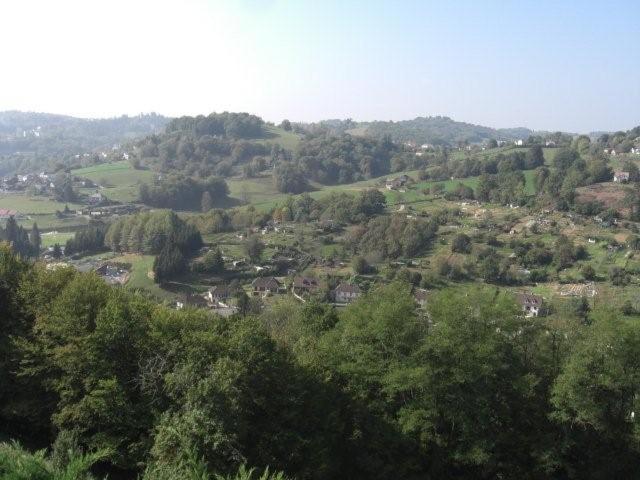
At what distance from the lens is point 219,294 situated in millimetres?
41438

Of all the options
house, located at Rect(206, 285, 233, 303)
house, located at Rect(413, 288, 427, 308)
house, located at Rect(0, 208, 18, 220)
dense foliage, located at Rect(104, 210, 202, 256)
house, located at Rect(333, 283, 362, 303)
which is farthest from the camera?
house, located at Rect(0, 208, 18, 220)

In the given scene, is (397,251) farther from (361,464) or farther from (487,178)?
(361,464)

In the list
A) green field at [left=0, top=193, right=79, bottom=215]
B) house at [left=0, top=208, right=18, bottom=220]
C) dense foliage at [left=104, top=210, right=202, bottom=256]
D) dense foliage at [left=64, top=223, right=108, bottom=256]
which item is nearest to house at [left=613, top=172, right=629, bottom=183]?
dense foliage at [left=104, top=210, right=202, bottom=256]

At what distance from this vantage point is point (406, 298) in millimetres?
15031

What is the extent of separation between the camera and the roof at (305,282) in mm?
44156

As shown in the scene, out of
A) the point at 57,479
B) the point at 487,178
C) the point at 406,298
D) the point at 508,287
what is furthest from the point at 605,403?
the point at 487,178

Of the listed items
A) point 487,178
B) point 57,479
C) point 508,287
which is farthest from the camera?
point 487,178

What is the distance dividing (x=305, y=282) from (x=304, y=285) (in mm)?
656

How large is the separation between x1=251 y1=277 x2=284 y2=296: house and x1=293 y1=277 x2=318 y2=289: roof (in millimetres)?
1254

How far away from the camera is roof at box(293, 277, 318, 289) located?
4416cm

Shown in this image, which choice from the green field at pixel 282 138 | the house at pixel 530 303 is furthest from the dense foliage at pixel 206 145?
the house at pixel 530 303

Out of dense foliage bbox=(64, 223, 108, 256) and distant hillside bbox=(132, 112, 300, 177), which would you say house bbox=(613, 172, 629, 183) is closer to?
distant hillside bbox=(132, 112, 300, 177)

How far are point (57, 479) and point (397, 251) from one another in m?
48.2

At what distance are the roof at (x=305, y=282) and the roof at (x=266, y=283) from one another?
1.44 meters
